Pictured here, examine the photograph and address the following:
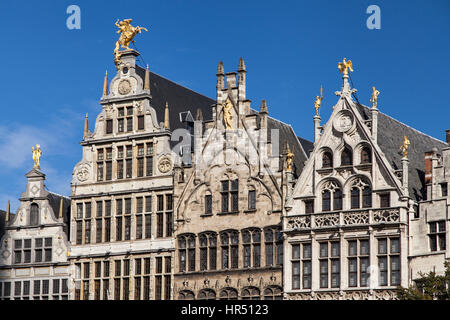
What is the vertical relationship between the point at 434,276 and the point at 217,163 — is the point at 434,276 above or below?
below

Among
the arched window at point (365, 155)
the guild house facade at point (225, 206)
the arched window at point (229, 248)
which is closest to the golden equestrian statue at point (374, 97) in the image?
the guild house facade at point (225, 206)

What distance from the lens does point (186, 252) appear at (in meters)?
63.1

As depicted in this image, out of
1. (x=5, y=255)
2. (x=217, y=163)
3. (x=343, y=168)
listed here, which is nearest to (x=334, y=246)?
(x=343, y=168)

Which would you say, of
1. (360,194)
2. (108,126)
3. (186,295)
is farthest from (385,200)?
(108,126)

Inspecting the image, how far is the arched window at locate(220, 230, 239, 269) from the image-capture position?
202 feet

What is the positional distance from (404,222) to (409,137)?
992 cm

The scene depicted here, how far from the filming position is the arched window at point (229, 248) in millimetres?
61656

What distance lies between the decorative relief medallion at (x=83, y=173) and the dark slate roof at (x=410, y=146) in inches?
666

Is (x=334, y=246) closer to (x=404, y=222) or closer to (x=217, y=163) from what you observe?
(x=404, y=222)

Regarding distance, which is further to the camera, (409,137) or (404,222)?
(409,137)

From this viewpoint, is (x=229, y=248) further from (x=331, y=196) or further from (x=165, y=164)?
(x=331, y=196)

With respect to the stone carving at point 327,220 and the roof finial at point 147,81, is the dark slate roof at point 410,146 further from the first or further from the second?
the roof finial at point 147,81

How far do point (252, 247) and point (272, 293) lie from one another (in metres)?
2.88

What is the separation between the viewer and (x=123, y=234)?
214 ft
